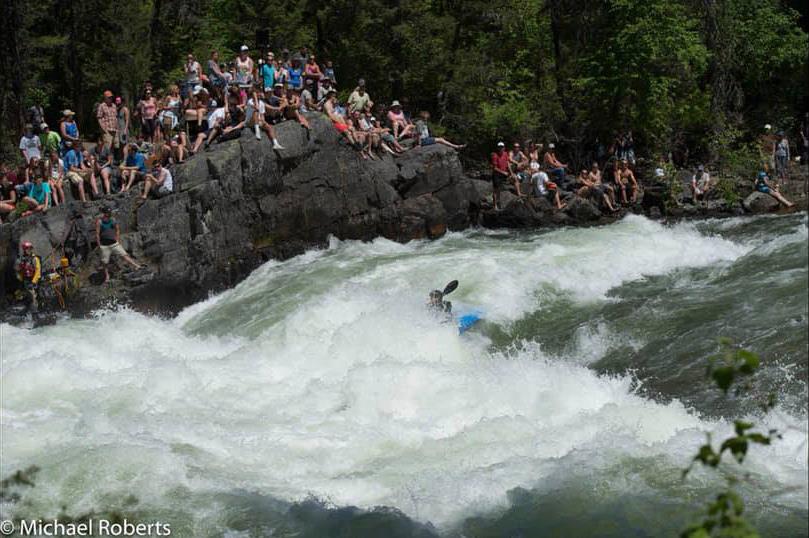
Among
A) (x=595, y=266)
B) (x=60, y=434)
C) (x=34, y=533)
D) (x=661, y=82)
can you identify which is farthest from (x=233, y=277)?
(x=661, y=82)

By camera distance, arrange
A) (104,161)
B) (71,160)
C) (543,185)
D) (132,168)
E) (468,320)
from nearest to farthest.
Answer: (468,320) → (132,168) → (71,160) → (104,161) → (543,185)

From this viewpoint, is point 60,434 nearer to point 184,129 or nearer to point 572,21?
point 184,129

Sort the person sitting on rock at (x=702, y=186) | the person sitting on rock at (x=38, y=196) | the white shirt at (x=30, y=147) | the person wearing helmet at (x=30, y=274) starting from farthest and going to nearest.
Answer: the person sitting on rock at (x=702, y=186), the white shirt at (x=30, y=147), the person sitting on rock at (x=38, y=196), the person wearing helmet at (x=30, y=274)

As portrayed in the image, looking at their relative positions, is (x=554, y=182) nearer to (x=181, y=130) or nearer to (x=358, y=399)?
(x=181, y=130)

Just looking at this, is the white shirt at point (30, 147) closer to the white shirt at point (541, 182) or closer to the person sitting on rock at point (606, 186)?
the white shirt at point (541, 182)

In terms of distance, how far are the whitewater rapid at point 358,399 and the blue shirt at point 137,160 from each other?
287 centimetres

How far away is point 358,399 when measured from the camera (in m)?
10.9

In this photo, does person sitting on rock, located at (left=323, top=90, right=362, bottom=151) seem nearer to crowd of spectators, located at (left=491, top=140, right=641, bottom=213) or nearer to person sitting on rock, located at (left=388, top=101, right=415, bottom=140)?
person sitting on rock, located at (left=388, top=101, right=415, bottom=140)

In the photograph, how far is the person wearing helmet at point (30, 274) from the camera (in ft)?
50.6

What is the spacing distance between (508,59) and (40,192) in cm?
1541

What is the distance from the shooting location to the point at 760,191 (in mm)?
20156

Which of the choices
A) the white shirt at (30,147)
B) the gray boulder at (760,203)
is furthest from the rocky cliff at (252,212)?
the gray boulder at (760,203)

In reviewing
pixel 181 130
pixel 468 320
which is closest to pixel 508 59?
pixel 181 130

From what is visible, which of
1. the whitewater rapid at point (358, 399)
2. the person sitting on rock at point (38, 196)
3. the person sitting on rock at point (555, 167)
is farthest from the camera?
the person sitting on rock at point (555, 167)
